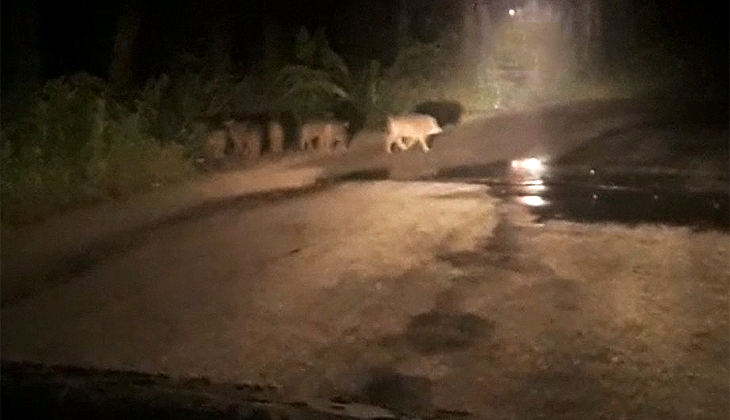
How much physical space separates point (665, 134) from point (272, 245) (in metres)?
10.8

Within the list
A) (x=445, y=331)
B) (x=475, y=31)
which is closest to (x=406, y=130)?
(x=445, y=331)

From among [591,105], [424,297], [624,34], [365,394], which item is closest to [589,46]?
[624,34]

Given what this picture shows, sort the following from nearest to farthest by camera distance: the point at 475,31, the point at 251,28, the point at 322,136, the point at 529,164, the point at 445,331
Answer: the point at 445,331 → the point at 529,164 → the point at 322,136 → the point at 251,28 → the point at 475,31

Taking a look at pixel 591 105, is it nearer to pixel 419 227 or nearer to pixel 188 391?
pixel 419 227

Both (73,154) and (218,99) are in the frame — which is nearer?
(73,154)

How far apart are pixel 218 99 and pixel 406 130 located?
3402 millimetres

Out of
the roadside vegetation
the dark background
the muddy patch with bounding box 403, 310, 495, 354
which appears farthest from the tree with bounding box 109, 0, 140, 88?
the muddy patch with bounding box 403, 310, 495, 354

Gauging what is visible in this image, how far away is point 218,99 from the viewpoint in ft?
64.6

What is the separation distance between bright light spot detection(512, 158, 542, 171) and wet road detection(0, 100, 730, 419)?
2.87 meters

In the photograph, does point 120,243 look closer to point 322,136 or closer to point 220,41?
point 322,136

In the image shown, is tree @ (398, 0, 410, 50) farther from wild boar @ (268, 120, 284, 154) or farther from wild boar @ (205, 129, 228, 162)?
wild boar @ (205, 129, 228, 162)

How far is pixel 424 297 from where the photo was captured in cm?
983

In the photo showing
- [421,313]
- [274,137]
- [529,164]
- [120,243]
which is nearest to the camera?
[421,313]

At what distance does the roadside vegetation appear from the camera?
46.9 ft
